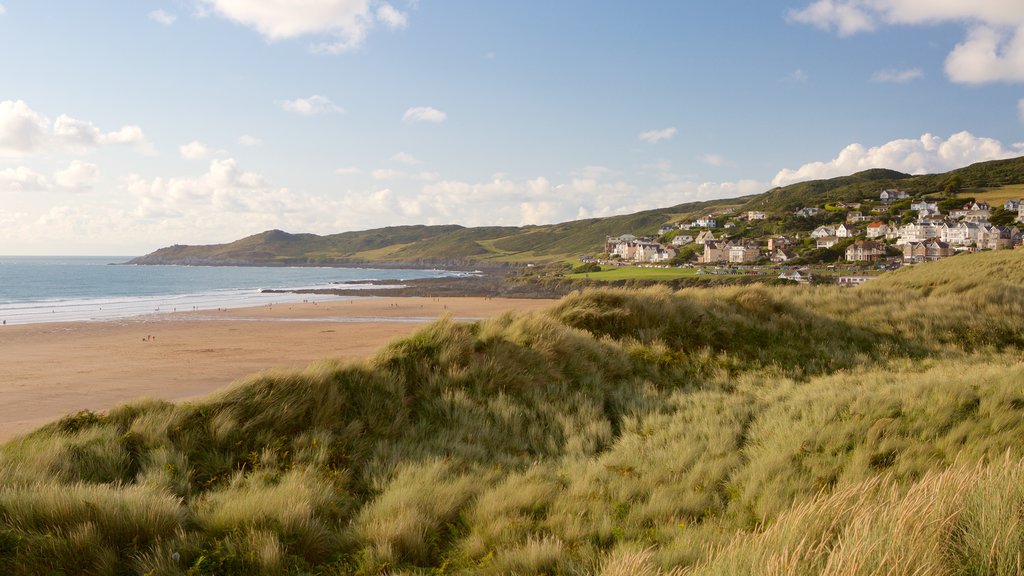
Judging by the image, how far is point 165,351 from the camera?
28609 millimetres

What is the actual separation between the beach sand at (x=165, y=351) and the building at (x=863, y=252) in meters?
59.3

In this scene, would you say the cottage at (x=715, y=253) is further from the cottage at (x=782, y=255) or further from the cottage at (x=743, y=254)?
the cottage at (x=782, y=255)

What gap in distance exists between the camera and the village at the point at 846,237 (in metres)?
82.1

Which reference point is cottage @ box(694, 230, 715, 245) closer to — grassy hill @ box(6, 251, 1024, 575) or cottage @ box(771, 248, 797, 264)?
cottage @ box(771, 248, 797, 264)

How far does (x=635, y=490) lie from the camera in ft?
20.0

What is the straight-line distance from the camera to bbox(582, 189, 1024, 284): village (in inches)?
3233

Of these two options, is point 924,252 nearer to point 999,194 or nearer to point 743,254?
point 743,254

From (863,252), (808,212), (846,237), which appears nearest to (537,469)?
(863,252)

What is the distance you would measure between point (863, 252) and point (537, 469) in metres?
90.6

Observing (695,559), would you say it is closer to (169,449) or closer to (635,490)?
(635,490)

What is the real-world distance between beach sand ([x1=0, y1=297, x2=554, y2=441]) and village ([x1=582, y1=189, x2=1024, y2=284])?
44.2 m

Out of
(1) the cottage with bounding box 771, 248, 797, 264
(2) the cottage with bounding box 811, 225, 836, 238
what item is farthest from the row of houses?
(2) the cottage with bounding box 811, 225, 836, 238

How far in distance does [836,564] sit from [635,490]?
3053 mm

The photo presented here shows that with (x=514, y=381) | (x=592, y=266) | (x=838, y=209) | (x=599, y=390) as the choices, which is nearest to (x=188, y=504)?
(x=514, y=381)
